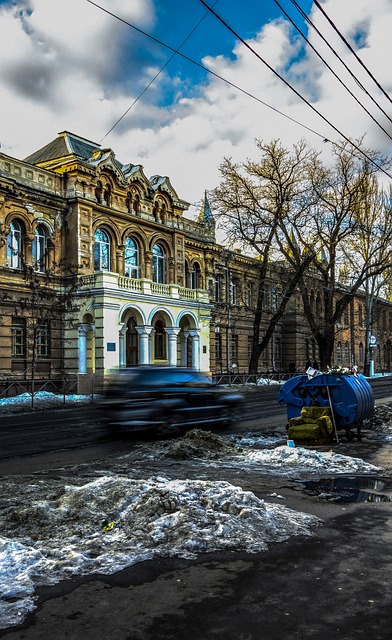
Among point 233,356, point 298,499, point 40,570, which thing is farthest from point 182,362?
point 40,570

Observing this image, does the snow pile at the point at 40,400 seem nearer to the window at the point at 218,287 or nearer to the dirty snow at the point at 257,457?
the dirty snow at the point at 257,457

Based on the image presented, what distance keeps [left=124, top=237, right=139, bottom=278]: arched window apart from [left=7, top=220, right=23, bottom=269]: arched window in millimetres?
7751

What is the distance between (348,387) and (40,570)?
9.55m

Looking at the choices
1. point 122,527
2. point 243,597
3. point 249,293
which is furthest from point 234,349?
point 243,597

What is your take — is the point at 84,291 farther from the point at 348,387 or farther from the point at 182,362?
the point at 348,387

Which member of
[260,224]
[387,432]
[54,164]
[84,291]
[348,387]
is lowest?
[387,432]

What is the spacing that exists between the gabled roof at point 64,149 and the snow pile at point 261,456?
26.1m

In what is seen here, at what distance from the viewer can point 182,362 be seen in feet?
132

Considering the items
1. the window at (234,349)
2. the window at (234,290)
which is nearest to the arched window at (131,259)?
the window at (234,349)

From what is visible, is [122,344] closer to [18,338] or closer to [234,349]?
[18,338]

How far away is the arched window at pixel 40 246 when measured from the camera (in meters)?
31.5

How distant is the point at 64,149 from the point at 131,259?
25.7 feet

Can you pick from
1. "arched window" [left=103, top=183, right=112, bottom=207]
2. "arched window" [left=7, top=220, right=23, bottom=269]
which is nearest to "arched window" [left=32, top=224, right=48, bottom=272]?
"arched window" [left=7, top=220, right=23, bottom=269]

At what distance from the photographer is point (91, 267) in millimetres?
33094
